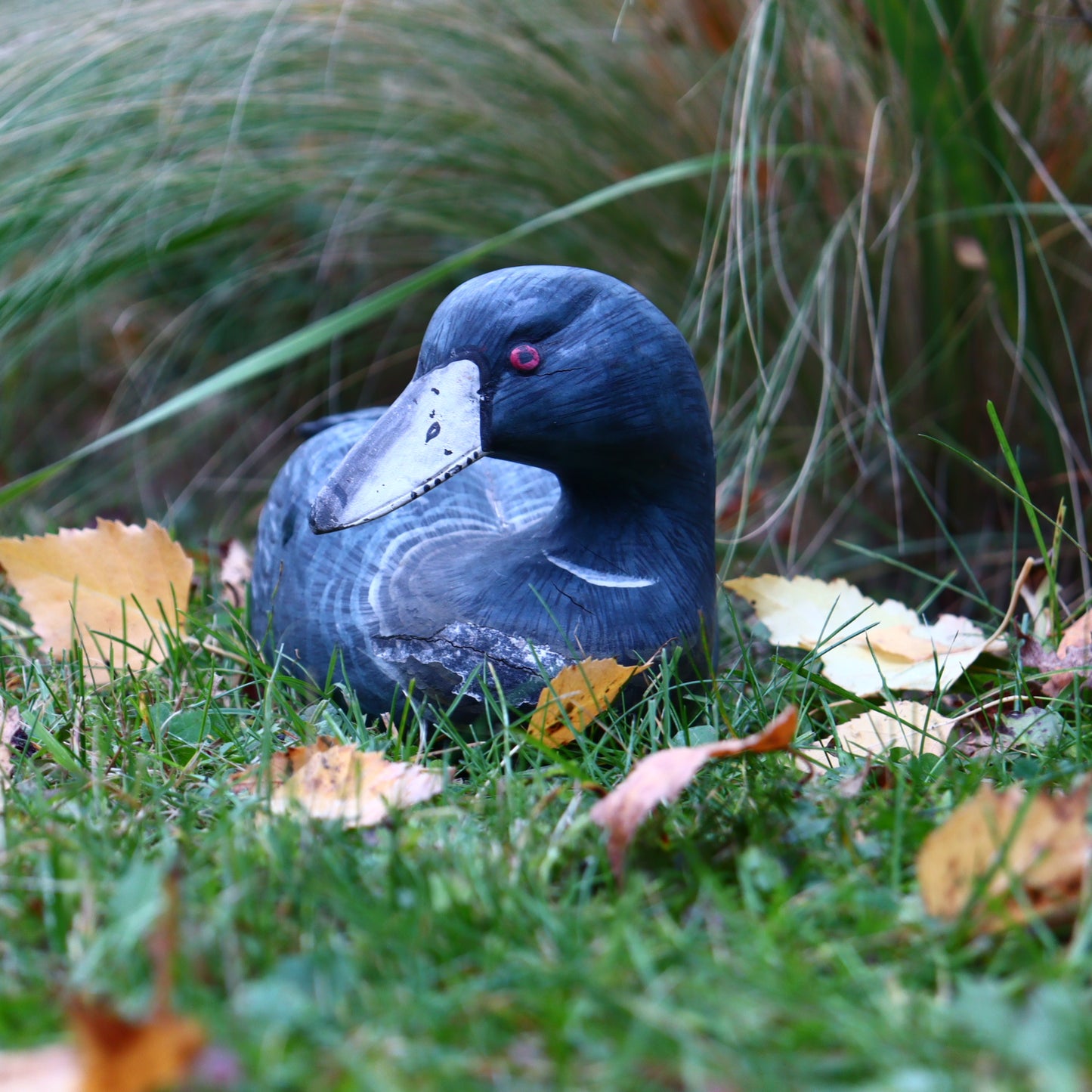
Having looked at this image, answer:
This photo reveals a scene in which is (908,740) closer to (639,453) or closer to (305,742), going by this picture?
(639,453)

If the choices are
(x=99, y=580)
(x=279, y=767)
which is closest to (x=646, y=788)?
(x=279, y=767)

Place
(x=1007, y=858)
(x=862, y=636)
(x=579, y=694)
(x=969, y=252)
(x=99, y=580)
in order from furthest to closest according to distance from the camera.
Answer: (x=969, y=252), (x=99, y=580), (x=862, y=636), (x=579, y=694), (x=1007, y=858)

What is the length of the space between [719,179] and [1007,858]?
156 centimetres

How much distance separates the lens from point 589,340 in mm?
1313

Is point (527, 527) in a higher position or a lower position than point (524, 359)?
lower

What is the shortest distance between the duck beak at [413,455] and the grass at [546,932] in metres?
0.21

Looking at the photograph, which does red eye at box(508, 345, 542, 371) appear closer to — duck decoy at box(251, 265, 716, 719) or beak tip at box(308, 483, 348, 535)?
duck decoy at box(251, 265, 716, 719)

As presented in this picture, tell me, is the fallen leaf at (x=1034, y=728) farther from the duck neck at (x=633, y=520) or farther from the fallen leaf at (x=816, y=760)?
the duck neck at (x=633, y=520)

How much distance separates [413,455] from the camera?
131cm

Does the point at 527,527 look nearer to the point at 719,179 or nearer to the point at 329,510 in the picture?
the point at 329,510

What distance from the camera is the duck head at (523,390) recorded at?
1.31 m

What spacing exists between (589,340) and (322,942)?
68 cm

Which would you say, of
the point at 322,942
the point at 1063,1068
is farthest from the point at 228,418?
the point at 1063,1068

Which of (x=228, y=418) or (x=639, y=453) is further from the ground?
(x=639, y=453)
